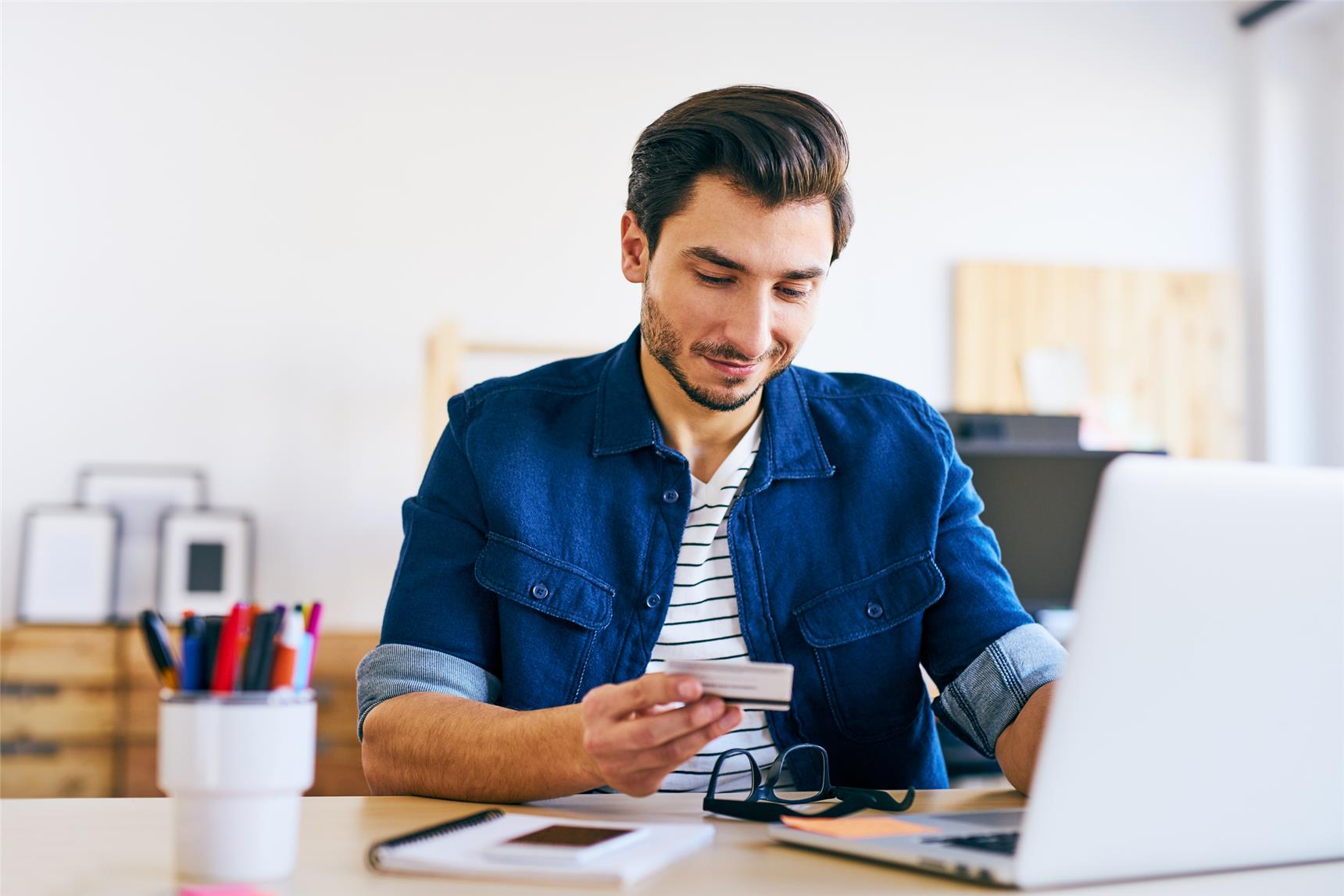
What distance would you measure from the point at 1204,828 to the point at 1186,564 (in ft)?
0.55

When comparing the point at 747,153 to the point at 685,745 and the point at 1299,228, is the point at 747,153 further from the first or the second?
the point at 1299,228

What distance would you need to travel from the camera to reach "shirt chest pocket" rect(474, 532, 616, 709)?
1229mm

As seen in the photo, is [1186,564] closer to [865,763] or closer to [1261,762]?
[1261,762]

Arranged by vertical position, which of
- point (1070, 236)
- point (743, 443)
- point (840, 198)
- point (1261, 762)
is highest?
point (1070, 236)

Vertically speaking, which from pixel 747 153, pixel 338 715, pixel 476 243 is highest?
pixel 476 243

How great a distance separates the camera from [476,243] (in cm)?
346

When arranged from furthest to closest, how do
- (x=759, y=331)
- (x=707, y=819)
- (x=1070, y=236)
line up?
(x=1070, y=236)
(x=759, y=331)
(x=707, y=819)

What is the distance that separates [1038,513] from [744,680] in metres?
1.82

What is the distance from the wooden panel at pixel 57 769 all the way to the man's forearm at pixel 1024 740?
2.46 metres

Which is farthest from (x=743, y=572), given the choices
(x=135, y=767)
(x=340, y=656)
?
(x=135, y=767)

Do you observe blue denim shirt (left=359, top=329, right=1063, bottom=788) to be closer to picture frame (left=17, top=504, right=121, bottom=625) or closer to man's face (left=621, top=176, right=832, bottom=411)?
man's face (left=621, top=176, right=832, bottom=411)

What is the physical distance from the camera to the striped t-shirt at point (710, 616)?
4.06 feet

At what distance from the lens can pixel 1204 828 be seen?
715 mm

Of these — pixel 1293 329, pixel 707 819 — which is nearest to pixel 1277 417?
pixel 1293 329
